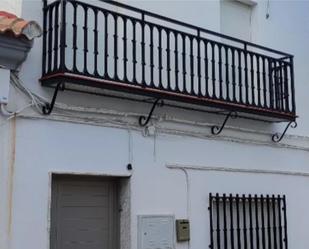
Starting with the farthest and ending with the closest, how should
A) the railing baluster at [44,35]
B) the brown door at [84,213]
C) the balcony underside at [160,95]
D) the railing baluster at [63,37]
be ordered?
the brown door at [84,213] < the railing baluster at [44,35] < the balcony underside at [160,95] < the railing baluster at [63,37]

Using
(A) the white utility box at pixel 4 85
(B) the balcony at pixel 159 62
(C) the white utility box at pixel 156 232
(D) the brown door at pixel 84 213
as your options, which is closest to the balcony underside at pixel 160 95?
(B) the balcony at pixel 159 62

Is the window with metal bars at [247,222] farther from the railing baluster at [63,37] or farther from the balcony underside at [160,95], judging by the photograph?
the railing baluster at [63,37]

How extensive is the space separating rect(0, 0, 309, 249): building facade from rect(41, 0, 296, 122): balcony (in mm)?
22

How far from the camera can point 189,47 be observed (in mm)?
7844

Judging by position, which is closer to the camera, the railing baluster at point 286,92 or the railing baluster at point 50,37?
the railing baluster at point 50,37

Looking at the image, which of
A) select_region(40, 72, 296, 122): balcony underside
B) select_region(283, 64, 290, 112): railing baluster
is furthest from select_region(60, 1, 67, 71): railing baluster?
select_region(283, 64, 290, 112): railing baluster

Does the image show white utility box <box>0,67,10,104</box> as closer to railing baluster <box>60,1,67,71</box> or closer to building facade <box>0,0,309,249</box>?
building facade <box>0,0,309,249</box>

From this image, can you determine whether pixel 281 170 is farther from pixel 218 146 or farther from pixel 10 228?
pixel 10 228

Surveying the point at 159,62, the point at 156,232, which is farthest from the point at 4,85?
the point at 156,232

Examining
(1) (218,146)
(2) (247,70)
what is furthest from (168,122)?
(2) (247,70)

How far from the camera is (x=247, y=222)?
8.27m

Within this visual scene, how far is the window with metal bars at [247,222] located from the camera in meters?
7.83

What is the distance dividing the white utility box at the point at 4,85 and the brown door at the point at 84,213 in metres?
1.17

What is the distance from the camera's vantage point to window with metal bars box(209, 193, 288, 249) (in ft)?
25.7
